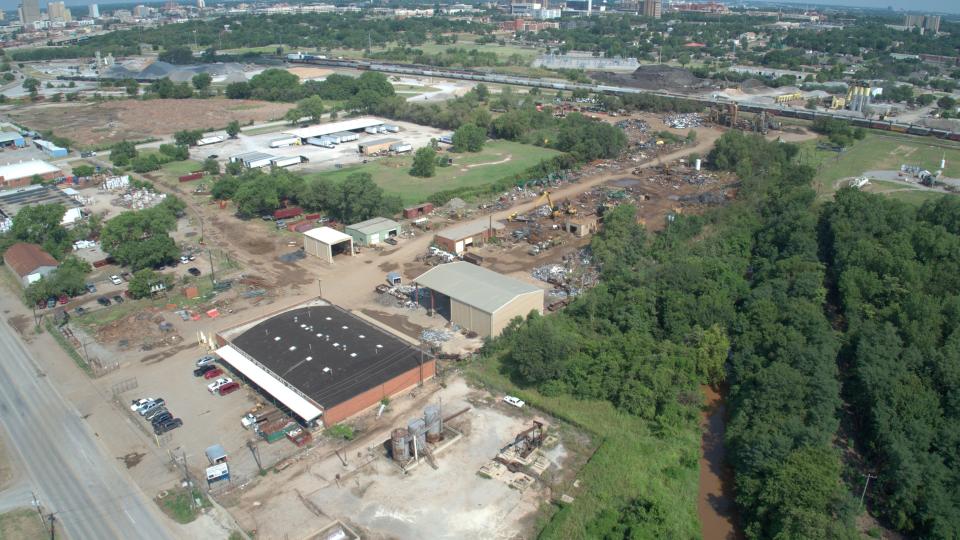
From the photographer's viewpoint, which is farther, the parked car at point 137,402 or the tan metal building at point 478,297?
the tan metal building at point 478,297

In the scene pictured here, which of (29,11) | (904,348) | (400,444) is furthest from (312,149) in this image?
(29,11)

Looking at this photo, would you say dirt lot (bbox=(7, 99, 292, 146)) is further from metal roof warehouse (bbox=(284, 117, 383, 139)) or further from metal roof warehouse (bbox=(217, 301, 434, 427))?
metal roof warehouse (bbox=(217, 301, 434, 427))

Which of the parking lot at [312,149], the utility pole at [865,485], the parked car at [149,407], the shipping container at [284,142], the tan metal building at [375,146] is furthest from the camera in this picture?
the shipping container at [284,142]

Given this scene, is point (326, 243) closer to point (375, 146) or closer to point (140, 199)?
point (140, 199)

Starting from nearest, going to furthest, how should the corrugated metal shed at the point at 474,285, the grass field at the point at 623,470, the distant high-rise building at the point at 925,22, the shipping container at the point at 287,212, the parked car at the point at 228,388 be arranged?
the grass field at the point at 623,470 → the parked car at the point at 228,388 → the corrugated metal shed at the point at 474,285 → the shipping container at the point at 287,212 → the distant high-rise building at the point at 925,22

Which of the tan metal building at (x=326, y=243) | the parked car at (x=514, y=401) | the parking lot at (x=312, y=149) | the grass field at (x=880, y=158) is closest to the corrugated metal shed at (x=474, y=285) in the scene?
the parked car at (x=514, y=401)

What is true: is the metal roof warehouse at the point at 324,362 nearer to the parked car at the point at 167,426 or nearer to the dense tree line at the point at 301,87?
the parked car at the point at 167,426

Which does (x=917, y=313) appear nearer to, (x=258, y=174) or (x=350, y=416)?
(x=350, y=416)
